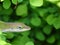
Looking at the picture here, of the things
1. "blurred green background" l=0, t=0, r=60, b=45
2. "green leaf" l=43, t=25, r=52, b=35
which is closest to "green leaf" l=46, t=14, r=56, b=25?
"blurred green background" l=0, t=0, r=60, b=45

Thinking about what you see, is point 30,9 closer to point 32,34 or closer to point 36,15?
point 36,15

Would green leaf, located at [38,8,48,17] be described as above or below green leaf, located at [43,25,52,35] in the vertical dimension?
above

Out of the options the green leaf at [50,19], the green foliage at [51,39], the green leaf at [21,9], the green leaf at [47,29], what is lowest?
the green foliage at [51,39]

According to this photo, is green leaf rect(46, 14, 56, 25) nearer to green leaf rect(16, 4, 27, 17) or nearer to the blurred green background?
the blurred green background

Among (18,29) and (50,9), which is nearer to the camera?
(18,29)

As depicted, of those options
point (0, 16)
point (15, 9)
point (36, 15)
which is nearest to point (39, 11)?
point (36, 15)

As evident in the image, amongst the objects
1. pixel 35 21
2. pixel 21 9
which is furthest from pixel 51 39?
pixel 21 9

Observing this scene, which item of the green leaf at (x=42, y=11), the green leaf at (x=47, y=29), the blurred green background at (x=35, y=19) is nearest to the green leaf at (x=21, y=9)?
the blurred green background at (x=35, y=19)

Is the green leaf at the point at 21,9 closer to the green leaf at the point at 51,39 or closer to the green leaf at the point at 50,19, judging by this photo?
the green leaf at the point at 50,19

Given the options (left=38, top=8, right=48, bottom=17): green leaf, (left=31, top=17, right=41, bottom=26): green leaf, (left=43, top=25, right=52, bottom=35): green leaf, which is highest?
(left=38, top=8, right=48, bottom=17): green leaf
